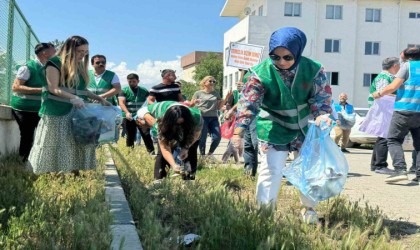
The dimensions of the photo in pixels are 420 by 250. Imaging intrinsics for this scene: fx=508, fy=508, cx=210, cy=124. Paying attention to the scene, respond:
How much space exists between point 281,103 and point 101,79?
4.58 metres

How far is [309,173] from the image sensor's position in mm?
3926

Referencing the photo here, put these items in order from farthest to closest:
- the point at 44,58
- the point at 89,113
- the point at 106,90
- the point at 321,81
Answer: the point at 106,90, the point at 44,58, the point at 89,113, the point at 321,81

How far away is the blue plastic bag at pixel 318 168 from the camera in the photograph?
12.7 feet

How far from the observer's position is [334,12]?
39531mm

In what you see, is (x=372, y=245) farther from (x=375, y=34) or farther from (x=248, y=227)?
(x=375, y=34)

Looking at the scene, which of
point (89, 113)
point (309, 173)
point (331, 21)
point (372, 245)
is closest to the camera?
point (372, 245)

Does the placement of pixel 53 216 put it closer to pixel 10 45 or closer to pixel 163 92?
pixel 163 92

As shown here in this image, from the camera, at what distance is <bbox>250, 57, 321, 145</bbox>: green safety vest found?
413cm

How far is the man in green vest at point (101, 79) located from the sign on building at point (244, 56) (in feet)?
10.2

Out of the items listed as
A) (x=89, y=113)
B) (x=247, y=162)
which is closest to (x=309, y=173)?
(x=89, y=113)

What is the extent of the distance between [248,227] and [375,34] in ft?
130

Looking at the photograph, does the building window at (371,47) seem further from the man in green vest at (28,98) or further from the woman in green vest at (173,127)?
the woman in green vest at (173,127)

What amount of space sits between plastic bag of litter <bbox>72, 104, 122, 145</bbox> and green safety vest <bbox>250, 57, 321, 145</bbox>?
1995 mm

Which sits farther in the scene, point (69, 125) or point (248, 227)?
point (69, 125)
